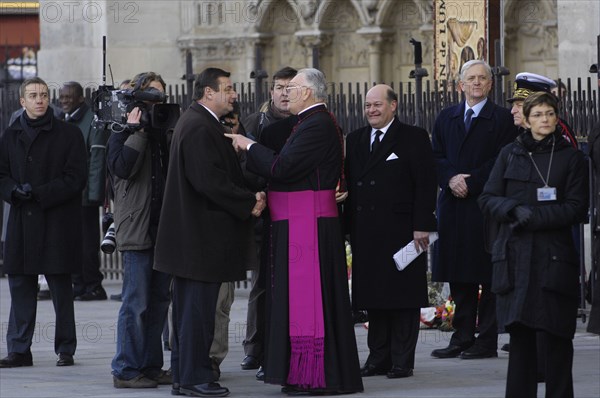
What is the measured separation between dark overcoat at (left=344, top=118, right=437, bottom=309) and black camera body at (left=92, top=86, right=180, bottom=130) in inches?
49.7

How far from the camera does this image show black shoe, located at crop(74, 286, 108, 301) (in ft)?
47.3

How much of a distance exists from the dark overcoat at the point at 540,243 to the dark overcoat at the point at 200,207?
150cm

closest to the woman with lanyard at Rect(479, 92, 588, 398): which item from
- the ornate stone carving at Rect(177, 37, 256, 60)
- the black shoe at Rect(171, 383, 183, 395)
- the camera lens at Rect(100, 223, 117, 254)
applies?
the black shoe at Rect(171, 383, 183, 395)

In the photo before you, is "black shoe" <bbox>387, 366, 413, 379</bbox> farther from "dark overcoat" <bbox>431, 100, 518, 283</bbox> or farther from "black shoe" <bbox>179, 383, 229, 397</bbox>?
"black shoe" <bbox>179, 383, 229, 397</bbox>

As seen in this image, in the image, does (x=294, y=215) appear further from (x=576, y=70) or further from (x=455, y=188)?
(x=576, y=70)

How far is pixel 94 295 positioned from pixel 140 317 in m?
5.28

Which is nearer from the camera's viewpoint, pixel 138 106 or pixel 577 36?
pixel 138 106

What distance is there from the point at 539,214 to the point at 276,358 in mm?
1776

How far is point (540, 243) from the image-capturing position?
313 inches

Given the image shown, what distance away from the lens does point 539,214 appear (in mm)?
7910

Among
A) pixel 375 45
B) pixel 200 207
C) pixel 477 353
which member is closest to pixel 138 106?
pixel 200 207

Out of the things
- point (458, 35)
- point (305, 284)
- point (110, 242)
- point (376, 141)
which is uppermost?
point (458, 35)

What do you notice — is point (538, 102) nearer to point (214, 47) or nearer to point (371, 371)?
point (371, 371)

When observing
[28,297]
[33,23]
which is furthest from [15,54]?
[28,297]
